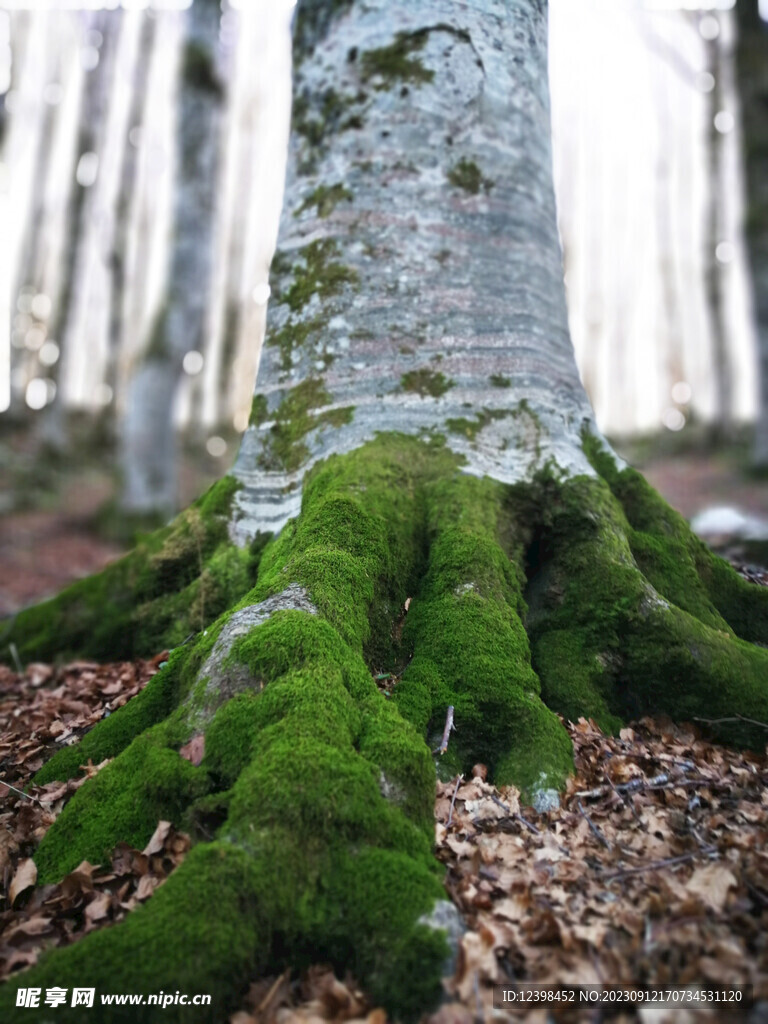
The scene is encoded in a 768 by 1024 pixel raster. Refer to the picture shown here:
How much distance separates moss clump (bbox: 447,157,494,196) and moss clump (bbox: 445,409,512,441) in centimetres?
164

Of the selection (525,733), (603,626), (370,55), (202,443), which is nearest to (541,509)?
(603,626)

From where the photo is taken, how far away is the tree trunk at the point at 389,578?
2.08 meters

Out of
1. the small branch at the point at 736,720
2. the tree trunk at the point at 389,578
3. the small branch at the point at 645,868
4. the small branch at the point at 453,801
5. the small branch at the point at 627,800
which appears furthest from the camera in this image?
the small branch at the point at 736,720

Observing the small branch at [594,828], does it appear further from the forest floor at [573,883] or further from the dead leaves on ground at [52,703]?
the dead leaves on ground at [52,703]

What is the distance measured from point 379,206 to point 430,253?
19.9 inches

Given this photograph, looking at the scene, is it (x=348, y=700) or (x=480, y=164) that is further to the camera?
(x=480, y=164)

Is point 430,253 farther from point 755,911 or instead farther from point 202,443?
point 202,443

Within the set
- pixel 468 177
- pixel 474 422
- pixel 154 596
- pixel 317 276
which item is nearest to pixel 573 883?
pixel 474 422

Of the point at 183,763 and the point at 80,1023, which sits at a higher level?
the point at 183,763

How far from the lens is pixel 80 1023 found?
1812 mm

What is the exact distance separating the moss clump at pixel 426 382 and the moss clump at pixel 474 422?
0.24 metres

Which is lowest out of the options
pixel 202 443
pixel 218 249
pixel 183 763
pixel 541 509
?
pixel 183 763

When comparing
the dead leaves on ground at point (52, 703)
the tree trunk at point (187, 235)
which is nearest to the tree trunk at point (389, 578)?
the dead leaves on ground at point (52, 703)

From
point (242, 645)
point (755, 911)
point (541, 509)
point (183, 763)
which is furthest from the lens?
point (541, 509)
